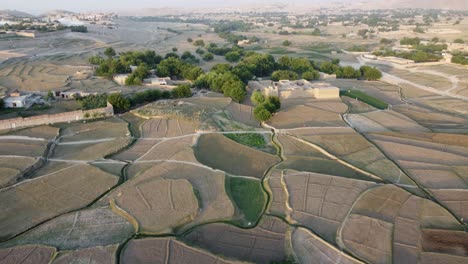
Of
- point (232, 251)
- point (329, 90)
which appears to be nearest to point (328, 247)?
point (232, 251)

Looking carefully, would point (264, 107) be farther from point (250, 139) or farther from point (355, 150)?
point (355, 150)

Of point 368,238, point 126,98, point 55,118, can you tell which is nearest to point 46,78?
point 126,98

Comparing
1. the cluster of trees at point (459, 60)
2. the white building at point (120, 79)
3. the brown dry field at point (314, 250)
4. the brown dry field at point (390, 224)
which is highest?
the cluster of trees at point (459, 60)

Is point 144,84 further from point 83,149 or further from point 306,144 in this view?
point 306,144

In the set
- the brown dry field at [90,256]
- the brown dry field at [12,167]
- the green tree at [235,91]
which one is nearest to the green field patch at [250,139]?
the green tree at [235,91]

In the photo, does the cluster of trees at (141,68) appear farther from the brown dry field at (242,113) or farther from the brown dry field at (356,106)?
the brown dry field at (356,106)

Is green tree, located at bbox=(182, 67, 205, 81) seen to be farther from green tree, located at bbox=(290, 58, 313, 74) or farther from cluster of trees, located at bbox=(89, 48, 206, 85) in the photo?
green tree, located at bbox=(290, 58, 313, 74)
